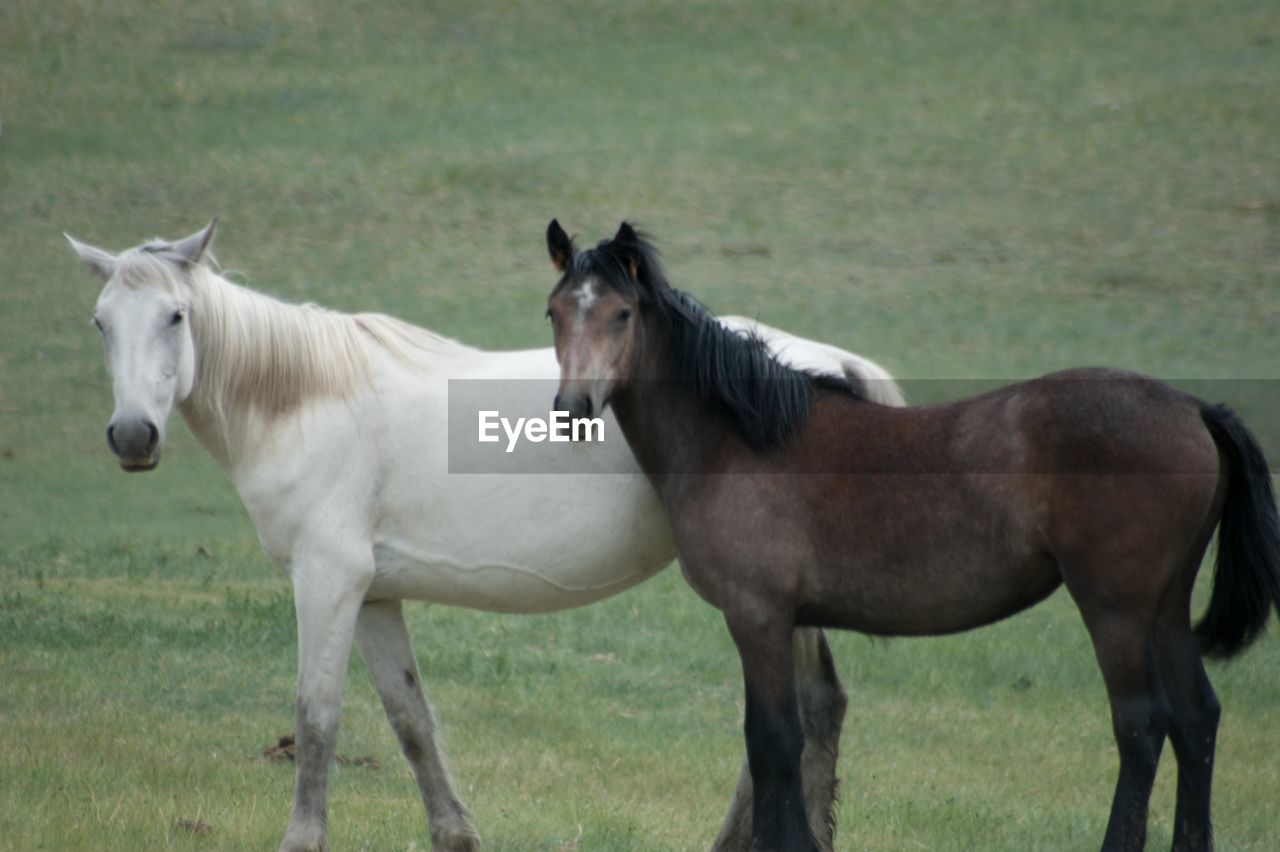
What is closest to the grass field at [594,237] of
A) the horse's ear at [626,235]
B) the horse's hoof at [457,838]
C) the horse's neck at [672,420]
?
the horse's hoof at [457,838]

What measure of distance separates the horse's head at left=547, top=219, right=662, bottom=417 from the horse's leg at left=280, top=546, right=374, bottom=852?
1.24 meters

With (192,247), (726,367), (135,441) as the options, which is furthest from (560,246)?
(135,441)

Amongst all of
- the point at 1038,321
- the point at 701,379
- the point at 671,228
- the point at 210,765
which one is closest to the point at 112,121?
the point at 671,228

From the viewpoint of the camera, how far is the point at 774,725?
5.49 meters

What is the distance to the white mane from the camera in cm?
611

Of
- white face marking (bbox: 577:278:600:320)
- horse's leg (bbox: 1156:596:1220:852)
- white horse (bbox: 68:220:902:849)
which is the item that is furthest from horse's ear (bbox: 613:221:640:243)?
horse's leg (bbox: 1156:596:1220:852)

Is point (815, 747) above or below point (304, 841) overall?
above

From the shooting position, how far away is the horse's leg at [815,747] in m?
6.32

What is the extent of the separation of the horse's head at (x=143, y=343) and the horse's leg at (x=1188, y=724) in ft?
11.0

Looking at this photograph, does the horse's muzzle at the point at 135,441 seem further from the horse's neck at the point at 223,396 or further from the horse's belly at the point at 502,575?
the horse's belly at the point at 502,575

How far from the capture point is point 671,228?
22.1m

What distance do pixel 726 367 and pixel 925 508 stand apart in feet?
2.68

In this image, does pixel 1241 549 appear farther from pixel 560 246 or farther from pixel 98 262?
pixel 98 262

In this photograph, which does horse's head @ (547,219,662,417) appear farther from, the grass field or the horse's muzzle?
the grass field
